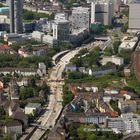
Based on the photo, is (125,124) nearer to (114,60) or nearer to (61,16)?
(114,60)

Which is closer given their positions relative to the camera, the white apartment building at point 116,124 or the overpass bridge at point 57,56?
the white apartment building at point 116,124

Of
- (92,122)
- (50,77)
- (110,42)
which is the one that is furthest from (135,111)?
(110,42)

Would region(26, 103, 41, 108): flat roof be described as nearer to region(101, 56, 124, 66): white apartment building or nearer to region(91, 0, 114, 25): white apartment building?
region(101, 56, 124, 66): white apartment building

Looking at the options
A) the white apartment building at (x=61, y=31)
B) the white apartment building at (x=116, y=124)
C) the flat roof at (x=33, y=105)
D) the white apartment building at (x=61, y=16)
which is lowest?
the white apartment building at (x=116, y=124)

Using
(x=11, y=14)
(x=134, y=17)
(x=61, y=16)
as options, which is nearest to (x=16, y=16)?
(x=11, y=14)

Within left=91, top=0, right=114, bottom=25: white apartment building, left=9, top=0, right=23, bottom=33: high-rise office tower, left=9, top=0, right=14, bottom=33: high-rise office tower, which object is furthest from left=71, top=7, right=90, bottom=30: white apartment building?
left=9, top=0, right=14, bottom=33: high-rise office tower

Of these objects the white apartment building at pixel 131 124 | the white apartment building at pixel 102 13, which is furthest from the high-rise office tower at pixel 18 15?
the white apartment building at pixel 131 124

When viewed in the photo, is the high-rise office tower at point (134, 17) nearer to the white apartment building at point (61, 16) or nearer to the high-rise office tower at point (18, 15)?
the white apartment building at point (61, 16)
